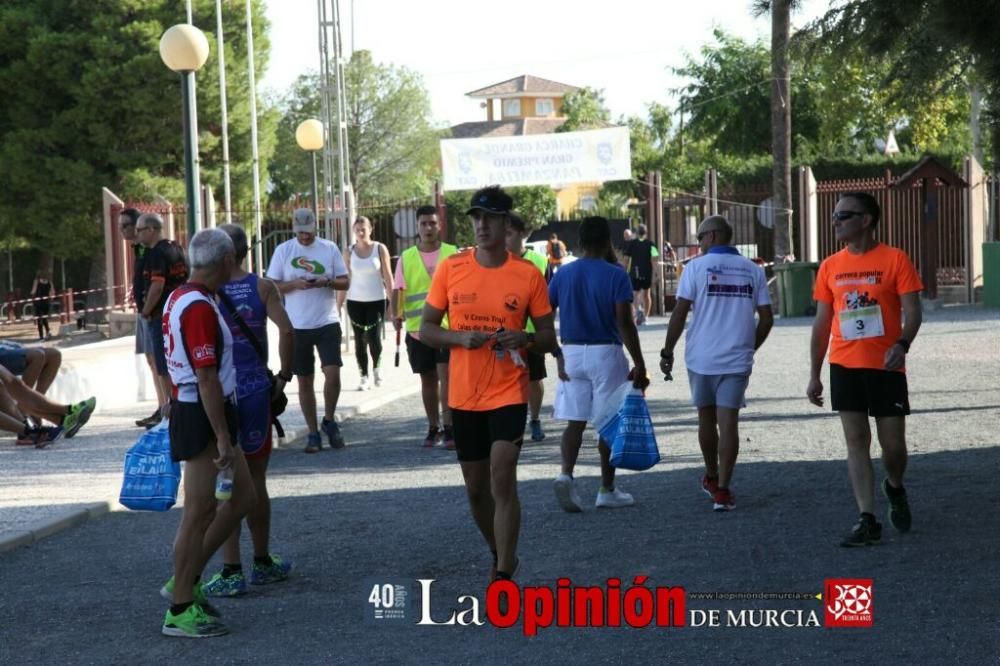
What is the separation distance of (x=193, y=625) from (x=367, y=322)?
8.98 m

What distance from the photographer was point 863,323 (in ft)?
26.8

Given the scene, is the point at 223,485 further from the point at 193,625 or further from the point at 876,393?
the point at 876,393

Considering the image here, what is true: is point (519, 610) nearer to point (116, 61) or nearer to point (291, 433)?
point (291, 433)

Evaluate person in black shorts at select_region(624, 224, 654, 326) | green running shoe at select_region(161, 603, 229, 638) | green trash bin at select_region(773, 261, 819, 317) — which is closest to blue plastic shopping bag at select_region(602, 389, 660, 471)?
green running shoe at select_region(161, 603, 229, 638)

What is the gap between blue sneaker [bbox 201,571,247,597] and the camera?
7.27 metres

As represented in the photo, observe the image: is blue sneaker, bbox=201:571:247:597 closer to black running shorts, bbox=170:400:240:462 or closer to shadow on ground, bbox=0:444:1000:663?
shadow on ground, bbox=0:444:1000:663

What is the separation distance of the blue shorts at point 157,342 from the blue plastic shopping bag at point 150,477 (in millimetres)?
5680

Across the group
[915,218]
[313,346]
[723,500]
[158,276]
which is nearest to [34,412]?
[158,276]

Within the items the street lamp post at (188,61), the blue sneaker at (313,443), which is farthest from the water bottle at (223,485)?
the street lamp post at (188,61)

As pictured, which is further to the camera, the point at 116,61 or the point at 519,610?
the point at 116,61

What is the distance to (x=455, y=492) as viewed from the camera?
33.5 ft

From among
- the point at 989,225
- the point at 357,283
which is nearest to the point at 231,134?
the point at 989,225

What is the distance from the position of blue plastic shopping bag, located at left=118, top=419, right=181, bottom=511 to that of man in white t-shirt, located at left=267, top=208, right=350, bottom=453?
5425mm

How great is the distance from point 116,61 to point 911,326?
126 feet
